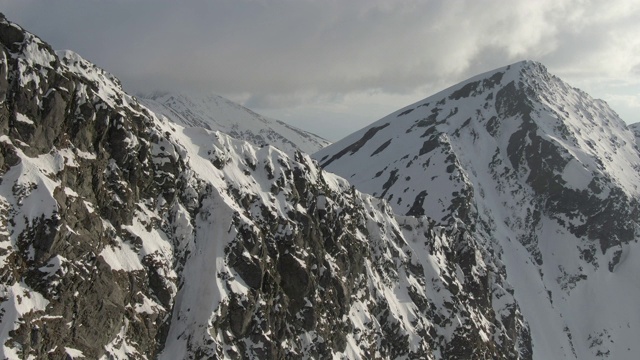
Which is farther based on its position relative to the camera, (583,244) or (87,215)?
(583,244)

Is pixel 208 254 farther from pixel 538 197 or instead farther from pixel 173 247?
pixel 538 197

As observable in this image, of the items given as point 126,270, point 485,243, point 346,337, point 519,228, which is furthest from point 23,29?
point 519,228

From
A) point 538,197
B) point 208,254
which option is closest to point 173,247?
point 208,254

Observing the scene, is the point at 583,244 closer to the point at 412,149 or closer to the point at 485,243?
the point at 485,243

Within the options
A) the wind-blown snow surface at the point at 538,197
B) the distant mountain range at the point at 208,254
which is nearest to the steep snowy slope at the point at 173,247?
the distant mountain range at the point at 208,254

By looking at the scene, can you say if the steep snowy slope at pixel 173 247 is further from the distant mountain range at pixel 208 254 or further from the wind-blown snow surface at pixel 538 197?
the wind-blown snow surface at pixel 538 197

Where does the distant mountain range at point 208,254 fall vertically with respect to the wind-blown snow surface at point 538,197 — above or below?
below
